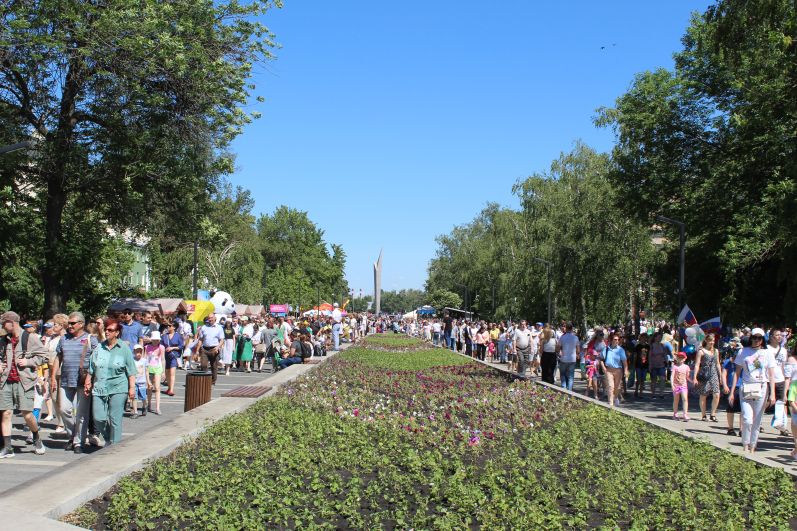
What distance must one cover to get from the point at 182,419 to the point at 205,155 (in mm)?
16031

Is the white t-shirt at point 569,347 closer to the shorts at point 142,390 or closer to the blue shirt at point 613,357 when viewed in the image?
the blue shirt at point 613,357

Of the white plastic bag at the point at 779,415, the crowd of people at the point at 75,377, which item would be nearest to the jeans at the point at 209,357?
the crowd of people at the point at 75,377

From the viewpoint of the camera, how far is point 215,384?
22016 mm

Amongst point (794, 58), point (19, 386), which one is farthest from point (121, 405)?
point (794, 58)

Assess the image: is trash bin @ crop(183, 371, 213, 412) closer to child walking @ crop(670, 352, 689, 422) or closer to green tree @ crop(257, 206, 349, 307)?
child walking @ crop(670, 352, 689, 422)

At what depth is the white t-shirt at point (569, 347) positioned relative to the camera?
67.9 feet

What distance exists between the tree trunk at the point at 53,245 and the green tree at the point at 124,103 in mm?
35

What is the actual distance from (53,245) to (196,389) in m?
13.7

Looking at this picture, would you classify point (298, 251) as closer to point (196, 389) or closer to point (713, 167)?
point (713, 167)

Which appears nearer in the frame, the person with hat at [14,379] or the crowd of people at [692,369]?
the person with hat at [14,379]

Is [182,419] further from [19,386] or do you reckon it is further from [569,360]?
[569,360]

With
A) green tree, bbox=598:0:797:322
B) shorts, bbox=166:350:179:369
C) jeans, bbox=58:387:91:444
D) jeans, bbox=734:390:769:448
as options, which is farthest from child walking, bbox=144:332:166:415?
green tree, bbox=598:0:797:322

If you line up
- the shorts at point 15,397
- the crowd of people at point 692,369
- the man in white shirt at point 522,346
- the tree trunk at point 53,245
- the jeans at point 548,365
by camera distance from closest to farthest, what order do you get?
the shorts at point 15,397 → the crowd of people at point 692,369 → the jeans at point 548,365 → the man in white shirt at point 522,346 → the tree trunk at point 53,245

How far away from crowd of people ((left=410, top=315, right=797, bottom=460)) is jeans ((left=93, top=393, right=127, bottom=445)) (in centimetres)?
869
